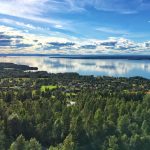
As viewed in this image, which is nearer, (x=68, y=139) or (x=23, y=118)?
(x=68, y=139)

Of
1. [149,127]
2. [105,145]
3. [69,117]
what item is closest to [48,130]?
[69,117]

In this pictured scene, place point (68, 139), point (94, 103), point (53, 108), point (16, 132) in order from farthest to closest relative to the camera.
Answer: point (94, 103)
point (53, 108)
point (16, 132)
point (68, 139)

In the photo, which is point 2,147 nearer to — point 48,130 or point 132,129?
point 48,130

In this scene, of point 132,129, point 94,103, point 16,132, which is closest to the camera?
point 132,129

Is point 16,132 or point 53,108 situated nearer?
point 16,132

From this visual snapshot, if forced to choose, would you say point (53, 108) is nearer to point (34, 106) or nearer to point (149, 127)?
point (34, 106)

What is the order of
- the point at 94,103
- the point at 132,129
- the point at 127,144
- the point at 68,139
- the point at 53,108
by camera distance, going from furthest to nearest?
the point at 94,103, the point at 53,108, the point at 132,129, the point at 127,144, the point at 68,139

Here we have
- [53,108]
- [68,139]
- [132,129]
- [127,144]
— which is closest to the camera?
[68,139]

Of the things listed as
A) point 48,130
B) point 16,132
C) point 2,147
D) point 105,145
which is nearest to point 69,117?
point 48,130
